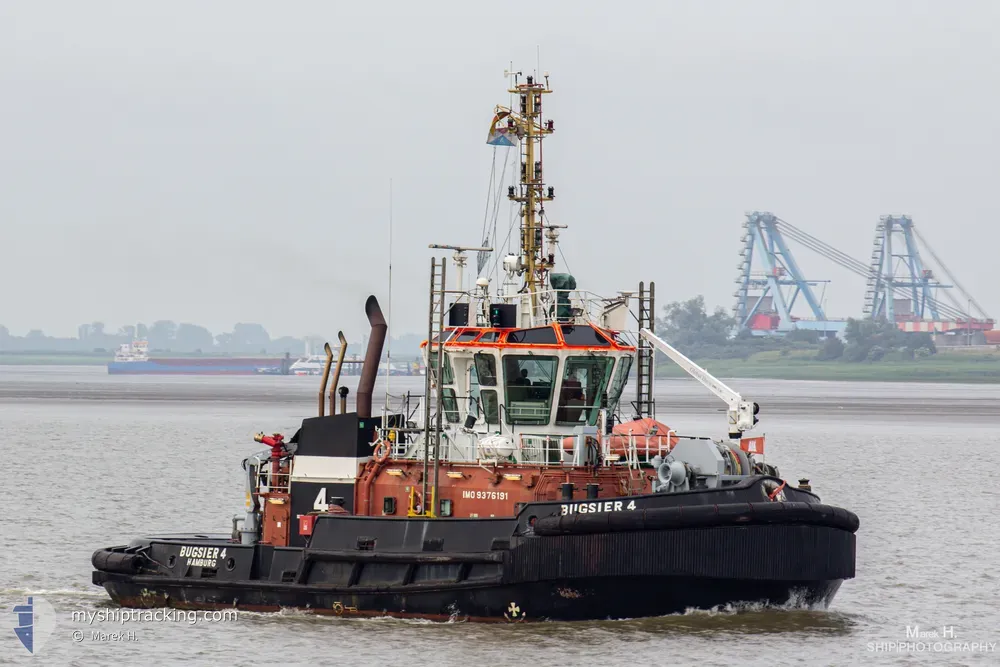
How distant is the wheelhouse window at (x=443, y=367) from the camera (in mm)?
20625

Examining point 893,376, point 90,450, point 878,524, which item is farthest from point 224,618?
point 893,376

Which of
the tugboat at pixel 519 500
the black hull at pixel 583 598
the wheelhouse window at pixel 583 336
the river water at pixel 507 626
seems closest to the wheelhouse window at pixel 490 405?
the tugboat at pixel 519 500

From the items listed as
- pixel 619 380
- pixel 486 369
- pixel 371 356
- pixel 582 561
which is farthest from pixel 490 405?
pixel 582 561

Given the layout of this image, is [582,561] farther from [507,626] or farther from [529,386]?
[529,386]

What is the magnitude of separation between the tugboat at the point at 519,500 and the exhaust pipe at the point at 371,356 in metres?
0.04

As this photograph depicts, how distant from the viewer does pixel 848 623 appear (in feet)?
69.3

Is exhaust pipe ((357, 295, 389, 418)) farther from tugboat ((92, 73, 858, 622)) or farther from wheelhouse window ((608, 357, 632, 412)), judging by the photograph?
wheelhouse window ((608, 357, 632, 412))

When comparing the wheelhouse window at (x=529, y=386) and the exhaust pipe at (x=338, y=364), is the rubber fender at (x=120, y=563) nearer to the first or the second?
the exhaust pipe at (x=338, y=364)

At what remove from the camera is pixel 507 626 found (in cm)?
1902

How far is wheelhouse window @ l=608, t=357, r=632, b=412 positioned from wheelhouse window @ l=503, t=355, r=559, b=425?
98 centimetres

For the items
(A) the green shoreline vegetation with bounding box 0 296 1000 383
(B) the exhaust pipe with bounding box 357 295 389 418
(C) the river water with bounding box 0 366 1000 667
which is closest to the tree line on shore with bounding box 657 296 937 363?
(A) the green shoreline vegetation with bounding box 0 296 1000 383

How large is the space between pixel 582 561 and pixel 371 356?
16.3ft

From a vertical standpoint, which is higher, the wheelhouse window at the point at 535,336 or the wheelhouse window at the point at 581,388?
the wheelhouse window at the point at 535,336

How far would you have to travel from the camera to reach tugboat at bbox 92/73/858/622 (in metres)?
18.6
